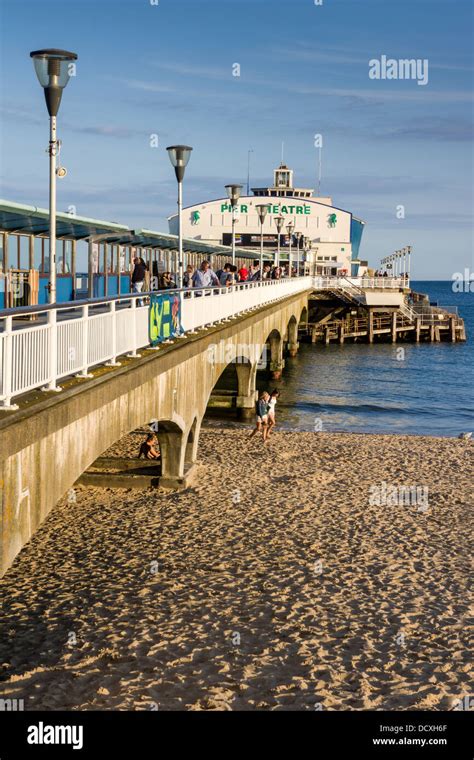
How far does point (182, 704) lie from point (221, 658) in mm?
1114

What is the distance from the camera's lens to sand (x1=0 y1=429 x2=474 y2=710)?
945 cm

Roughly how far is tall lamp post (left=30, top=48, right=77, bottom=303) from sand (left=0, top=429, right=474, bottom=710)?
12.8 feet

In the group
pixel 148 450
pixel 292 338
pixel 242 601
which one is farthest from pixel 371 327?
pixel 242 601

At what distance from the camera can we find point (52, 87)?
10836 millimetres

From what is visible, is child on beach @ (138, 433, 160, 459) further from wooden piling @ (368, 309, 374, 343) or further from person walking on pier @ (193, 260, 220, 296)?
wooden piling @ (368, 309, 374, 343)

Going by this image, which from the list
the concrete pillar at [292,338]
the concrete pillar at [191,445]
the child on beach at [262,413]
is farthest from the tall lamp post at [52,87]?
the concrete pillar at [292,338]

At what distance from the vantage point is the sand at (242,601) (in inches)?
372

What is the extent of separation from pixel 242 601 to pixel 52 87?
21.5 feet

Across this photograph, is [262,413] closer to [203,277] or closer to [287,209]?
[203,277]

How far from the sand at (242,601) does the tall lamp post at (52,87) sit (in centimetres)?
391

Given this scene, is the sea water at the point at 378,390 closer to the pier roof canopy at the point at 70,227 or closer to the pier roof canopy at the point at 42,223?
the pier roof canopy at the point at 70,227

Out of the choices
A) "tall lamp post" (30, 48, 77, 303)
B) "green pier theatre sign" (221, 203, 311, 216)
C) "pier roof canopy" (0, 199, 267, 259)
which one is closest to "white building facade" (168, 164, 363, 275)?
"green pier theatre sign" (221, 203, 311, 216)
